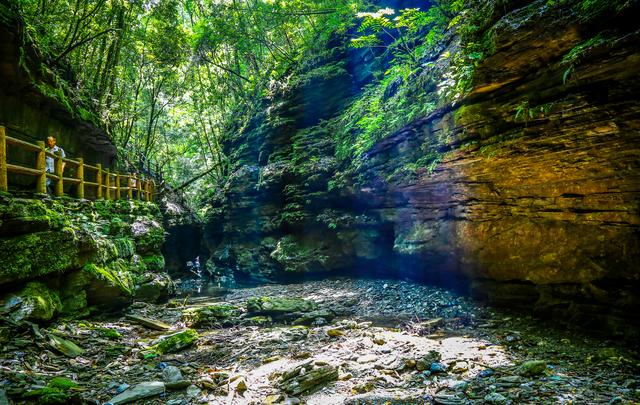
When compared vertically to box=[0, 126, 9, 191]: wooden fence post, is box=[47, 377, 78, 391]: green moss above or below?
below

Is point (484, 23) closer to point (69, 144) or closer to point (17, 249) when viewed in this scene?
point (17, 249)

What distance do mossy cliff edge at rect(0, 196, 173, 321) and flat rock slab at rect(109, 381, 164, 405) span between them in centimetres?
265

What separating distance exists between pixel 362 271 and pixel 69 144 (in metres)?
14.0

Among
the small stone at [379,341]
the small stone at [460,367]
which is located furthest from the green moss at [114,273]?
the small stone at [460,367]

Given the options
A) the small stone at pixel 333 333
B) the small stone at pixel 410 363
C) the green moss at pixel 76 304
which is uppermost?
the green moss at pixel 76 304

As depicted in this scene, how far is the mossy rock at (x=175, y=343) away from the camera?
251 inches

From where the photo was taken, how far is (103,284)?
8086 mm

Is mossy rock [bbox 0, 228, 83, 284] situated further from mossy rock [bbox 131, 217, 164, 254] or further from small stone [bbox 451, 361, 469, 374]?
small stone [bbox 451, 361, 469, 374]

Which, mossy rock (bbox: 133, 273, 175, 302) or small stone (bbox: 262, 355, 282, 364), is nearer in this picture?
small stone (bbox: 262, 355, 282, 364)

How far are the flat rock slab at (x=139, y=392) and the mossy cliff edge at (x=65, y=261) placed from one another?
104 inches

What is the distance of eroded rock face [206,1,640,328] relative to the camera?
571 cm

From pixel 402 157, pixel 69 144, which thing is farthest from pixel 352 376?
pixel 69 144

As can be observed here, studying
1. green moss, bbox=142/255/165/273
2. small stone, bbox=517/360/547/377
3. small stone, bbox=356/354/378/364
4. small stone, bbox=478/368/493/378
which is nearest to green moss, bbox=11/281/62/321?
small stone, bbox=356/354/378/364

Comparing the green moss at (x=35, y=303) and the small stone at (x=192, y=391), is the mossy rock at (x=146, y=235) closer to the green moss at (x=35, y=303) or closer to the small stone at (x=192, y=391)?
the green moss at (x=35, y=303)
